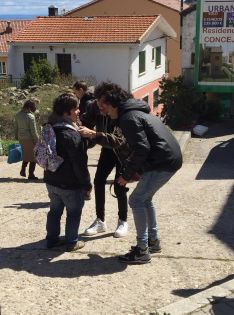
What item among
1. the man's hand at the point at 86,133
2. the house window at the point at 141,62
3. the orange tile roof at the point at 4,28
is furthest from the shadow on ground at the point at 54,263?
the orange tile roof at the point at 4,28

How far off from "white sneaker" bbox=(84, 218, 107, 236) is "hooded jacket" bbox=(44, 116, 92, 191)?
76 centimetres

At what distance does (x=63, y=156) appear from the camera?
4.52 m

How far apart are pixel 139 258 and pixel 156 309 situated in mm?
823

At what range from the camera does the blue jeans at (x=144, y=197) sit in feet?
14.0

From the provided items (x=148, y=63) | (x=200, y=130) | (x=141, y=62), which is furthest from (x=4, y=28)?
(x=200, y=130)

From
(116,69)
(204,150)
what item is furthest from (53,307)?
(116,69)

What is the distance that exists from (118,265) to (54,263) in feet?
1.88

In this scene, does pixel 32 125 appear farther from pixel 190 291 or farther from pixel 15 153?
pixel 190 291

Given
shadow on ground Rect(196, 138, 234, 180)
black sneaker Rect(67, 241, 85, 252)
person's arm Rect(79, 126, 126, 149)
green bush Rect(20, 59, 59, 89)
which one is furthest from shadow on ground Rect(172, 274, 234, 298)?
green bush Rect(20, 59, 59, 89)

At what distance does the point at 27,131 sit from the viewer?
27.5 feet

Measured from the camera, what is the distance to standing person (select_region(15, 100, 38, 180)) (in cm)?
826

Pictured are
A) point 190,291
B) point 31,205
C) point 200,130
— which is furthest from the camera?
point 200,130

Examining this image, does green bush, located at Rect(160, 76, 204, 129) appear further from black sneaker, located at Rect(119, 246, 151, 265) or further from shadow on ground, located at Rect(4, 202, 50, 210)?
black sneaker, located at Rect(119, 246, 151, 265)

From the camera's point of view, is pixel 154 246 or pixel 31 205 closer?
pixel 154 246
